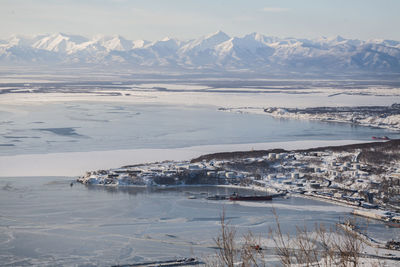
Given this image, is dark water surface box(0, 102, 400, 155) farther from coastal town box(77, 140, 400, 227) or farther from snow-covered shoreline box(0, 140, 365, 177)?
coastal town box(77, 140, 400, 227)

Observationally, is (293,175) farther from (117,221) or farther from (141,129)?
(141,129)

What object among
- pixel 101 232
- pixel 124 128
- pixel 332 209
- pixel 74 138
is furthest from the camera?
pixel 124 128

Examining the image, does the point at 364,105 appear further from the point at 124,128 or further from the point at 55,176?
the point at 55,176

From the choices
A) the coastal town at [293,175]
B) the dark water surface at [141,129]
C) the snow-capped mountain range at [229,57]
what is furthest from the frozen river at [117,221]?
the snow-capped mountain range at [229,57]

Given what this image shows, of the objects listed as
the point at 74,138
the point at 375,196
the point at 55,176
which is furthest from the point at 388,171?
the point at 74,138

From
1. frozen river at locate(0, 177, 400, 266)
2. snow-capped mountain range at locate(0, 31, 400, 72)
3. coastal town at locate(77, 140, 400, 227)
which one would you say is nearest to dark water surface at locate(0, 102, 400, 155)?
coastal town at locate(77, 140, 400, 227)

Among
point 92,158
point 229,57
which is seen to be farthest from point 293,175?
point 229,57

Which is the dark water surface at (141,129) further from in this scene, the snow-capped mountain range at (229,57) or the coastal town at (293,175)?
the snow-capped mountain range at (229,57)
